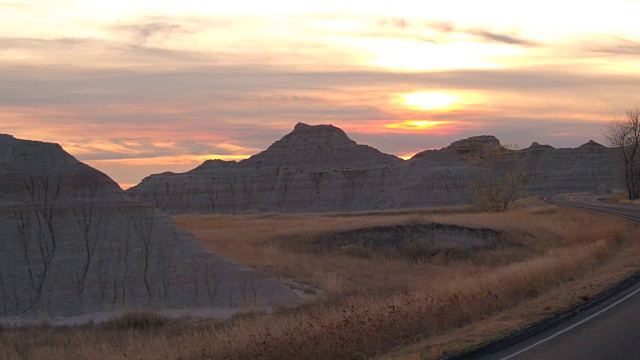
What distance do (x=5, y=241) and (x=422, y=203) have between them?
116719 millimetres

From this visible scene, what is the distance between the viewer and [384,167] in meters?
167

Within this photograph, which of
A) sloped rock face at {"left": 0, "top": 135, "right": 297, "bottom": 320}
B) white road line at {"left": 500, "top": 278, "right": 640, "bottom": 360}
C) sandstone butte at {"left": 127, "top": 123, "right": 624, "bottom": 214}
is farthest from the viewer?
sandstone butte at {"left": 127, "top": 123, "right": 624, "bottom": 214}

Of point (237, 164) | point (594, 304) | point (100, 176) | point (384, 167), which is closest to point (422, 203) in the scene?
point (384, 167)

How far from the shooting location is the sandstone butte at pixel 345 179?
14925 centimetres

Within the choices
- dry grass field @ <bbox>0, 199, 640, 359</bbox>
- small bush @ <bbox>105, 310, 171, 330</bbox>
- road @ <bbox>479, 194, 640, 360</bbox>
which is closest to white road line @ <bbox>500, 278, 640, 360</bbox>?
road @ <bbox>479, 194, 640, 360</bbox>

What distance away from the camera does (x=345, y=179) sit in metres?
165

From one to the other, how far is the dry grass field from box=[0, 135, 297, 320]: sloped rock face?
2.24 m

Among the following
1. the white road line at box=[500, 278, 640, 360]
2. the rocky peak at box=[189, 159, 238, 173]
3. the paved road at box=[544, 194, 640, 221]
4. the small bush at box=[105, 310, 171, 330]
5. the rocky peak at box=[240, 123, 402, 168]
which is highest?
the rocky peak at box=[240, 123, 402, 168]

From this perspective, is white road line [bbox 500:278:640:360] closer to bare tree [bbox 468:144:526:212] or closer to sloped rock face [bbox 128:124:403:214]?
bare tree [bbox 468:144:526:212]

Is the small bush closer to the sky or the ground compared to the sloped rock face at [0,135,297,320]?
closer to the ground

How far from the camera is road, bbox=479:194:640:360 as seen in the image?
12378 millimetres

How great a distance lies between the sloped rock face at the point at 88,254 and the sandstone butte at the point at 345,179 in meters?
113

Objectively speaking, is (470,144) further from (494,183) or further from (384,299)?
(384,299)

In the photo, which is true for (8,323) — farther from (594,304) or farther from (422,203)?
(422,203)
